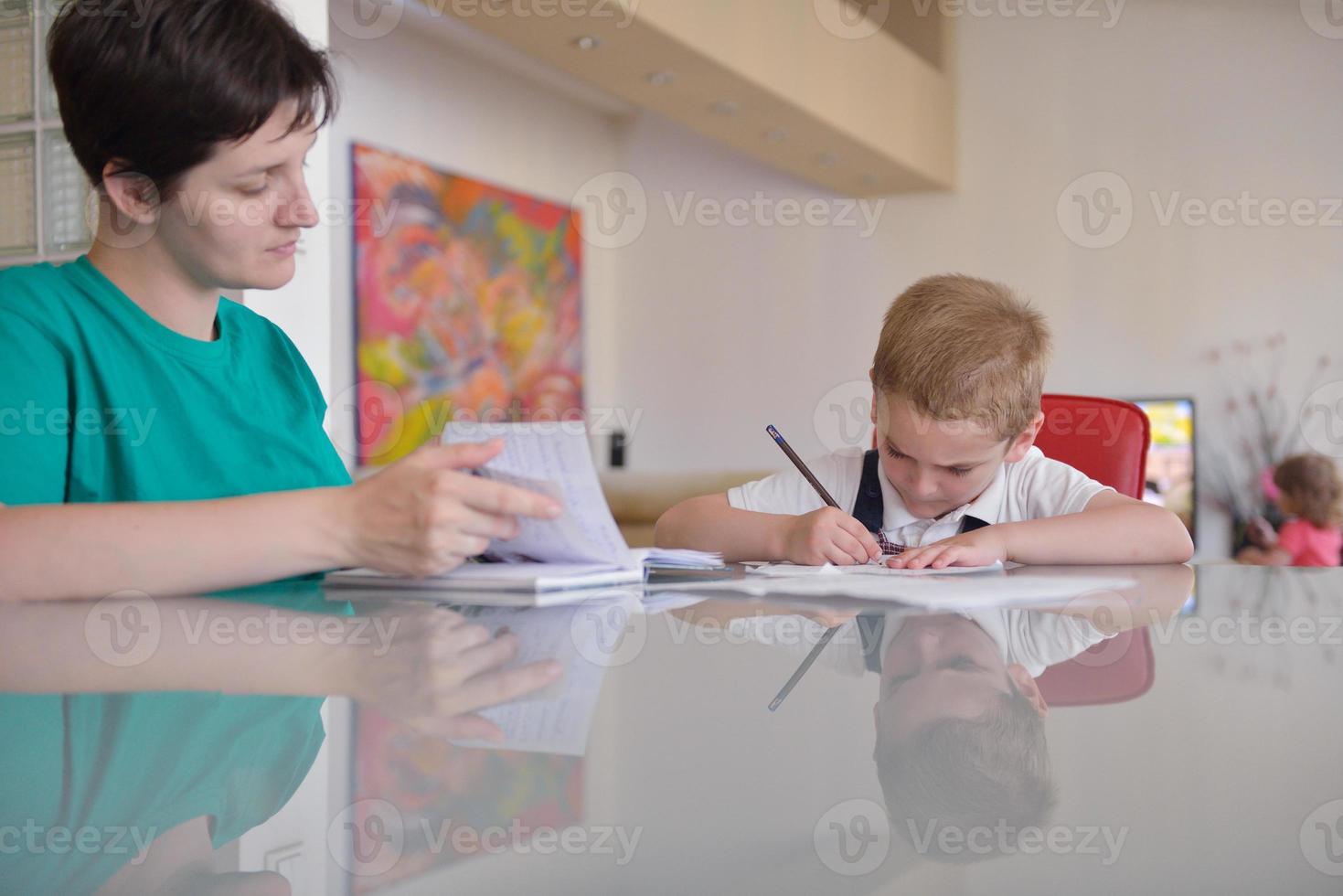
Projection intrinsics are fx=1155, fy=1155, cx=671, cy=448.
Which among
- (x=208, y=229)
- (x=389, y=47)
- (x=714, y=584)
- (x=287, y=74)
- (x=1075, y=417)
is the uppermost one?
(x=389, y=47)

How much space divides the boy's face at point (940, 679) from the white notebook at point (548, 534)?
0.36 metres

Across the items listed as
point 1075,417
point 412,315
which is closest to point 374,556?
point 1075,417

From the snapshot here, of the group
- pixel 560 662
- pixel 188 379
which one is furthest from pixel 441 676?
pixel 188 379

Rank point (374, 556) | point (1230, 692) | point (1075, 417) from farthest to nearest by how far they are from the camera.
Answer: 1. point (1075, 417)
2. point (374, 556)
3. point (1230, 692)

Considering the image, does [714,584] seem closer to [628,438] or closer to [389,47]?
[389,47]

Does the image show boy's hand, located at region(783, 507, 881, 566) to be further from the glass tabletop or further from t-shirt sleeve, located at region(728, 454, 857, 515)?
the glass tabletop

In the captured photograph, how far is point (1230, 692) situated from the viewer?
18.2 inches

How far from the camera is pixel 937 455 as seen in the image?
1.42m

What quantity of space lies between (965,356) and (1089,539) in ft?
1.13

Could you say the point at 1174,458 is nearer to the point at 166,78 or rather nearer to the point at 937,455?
the point at 937,455

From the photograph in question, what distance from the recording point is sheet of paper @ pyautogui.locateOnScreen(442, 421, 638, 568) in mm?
915

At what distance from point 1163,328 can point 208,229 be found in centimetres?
506

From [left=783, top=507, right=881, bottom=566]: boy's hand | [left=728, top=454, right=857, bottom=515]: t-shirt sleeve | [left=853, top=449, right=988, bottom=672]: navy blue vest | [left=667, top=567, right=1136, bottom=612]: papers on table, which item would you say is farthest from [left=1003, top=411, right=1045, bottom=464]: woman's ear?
[left=667, top=567, right=1136, bottom=612]: papers on table

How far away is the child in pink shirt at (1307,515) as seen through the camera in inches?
177
